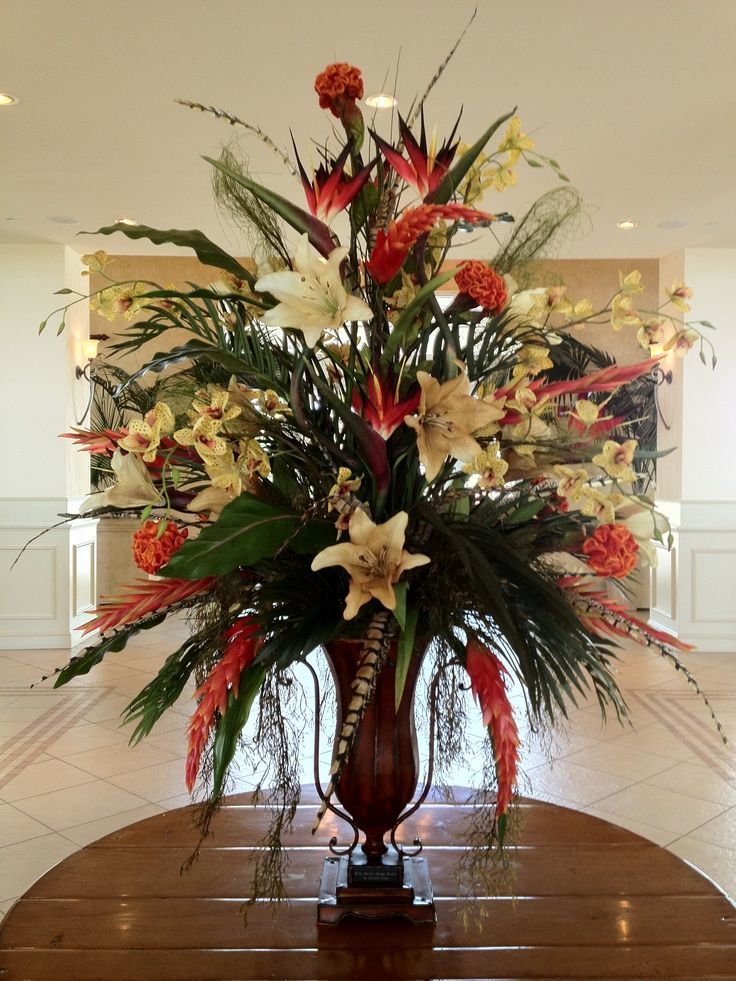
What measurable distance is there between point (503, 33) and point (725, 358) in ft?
12.7

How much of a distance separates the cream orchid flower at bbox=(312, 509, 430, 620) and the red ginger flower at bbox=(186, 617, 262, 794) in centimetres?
15

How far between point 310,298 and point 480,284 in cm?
21

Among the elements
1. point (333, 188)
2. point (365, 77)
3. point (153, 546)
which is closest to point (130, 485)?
point (153, 546)

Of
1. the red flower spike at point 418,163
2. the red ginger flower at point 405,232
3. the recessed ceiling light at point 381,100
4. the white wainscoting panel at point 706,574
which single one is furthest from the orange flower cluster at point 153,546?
the white wainscoting panel at point 706,574

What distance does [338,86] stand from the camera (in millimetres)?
1029

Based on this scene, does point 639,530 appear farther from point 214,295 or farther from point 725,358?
point 725,358

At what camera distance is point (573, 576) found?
1.13 m

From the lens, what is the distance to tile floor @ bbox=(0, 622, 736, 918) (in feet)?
10.7

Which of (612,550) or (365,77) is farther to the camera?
(365,77)

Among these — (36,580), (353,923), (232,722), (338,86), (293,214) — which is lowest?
(36,580)

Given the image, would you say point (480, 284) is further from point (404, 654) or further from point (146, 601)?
point (146, 601)

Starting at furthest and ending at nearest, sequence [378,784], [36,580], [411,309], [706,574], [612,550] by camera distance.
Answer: [706,574] → [36,580] → [378,784] → [612,550] → [411,309]

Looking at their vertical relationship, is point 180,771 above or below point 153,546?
below

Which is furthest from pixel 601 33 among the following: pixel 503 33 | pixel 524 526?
pixel 524 526
